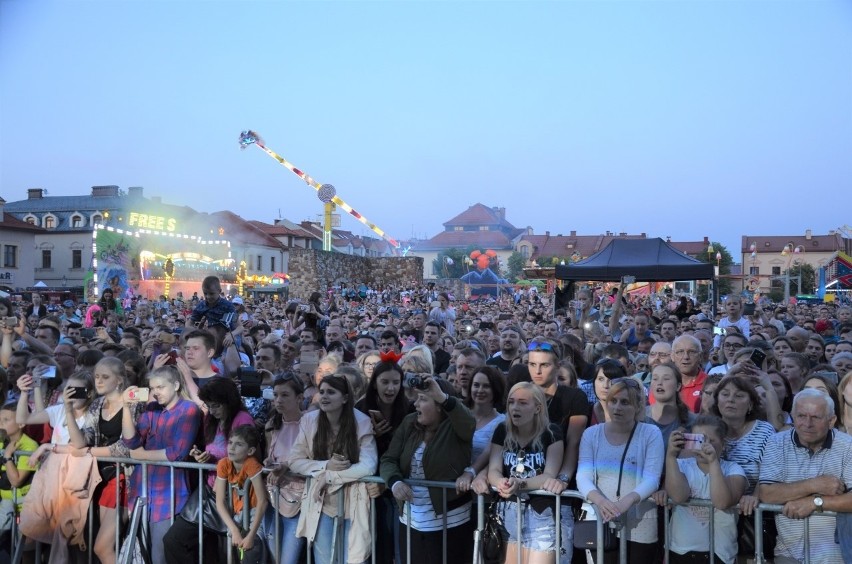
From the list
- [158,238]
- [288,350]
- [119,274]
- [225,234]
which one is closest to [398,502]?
[288,350]

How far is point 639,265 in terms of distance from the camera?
44.3 feet

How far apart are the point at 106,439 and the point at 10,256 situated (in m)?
48.5

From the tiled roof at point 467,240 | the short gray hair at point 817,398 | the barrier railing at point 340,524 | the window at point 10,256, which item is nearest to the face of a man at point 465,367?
the barrier railing at point 340,524

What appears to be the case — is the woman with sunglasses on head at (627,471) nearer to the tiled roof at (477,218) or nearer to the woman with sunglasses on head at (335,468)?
the woman with sunglasses on head at (335,468)

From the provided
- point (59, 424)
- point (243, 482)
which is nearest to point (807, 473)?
point (243, 482)

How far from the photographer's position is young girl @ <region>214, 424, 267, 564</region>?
4.45 m

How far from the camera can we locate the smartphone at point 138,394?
4848 mm

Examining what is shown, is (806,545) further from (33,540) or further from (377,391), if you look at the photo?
(33,540)

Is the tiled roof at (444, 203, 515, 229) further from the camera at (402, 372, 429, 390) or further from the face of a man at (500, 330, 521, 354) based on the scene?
the camera at (402, 372, 429, 390)

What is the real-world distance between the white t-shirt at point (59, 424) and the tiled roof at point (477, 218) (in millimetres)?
115943

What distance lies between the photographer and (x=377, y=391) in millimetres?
4906

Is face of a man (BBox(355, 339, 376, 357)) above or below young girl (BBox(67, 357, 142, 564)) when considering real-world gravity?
above

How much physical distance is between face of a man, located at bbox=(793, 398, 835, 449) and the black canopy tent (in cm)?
949

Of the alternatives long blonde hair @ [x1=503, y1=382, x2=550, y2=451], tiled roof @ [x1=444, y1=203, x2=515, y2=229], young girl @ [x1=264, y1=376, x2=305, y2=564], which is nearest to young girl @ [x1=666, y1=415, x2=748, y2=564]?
long blonde hair @ [x1=503, y1=382, x2=550, y2=451]
